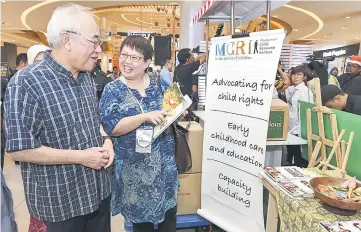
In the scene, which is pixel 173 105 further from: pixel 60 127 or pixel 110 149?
pixel 60 127

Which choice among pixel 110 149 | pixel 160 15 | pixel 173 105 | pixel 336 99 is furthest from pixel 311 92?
pixel 160 15

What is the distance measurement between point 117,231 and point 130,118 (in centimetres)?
155

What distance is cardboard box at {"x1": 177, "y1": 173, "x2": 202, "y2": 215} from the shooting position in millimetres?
2496

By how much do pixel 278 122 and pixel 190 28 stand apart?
4691 mm

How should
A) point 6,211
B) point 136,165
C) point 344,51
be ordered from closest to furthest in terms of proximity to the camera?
point 6,211 → point 136,165 → point 344,51

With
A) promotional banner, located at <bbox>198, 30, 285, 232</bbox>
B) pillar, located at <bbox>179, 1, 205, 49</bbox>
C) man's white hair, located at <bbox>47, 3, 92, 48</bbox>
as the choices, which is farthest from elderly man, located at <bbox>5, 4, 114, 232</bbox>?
pillar, located at <bbox>179, 1, 205, 49</bbox>

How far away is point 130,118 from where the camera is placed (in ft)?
5.39

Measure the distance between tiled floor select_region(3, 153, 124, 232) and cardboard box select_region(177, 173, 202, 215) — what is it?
696 millimetres

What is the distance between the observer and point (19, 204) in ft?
10.4

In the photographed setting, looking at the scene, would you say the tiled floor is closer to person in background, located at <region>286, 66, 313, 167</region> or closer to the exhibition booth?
the exhibition booth

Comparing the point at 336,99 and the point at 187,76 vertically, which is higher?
the point at 187,76

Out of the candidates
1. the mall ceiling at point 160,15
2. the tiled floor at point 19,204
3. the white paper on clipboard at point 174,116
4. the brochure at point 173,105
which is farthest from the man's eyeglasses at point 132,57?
the mall ceiling at point 160,15

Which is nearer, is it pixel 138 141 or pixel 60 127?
pixel 60 127

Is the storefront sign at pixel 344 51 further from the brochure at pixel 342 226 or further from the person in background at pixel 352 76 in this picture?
the brochure at pixel 342 226
